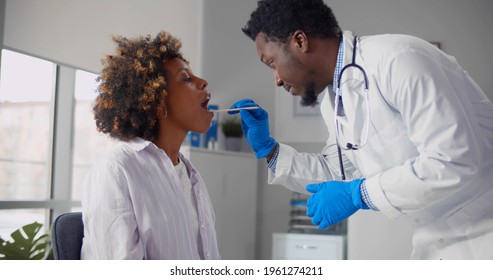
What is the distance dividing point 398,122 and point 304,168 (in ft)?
1.28

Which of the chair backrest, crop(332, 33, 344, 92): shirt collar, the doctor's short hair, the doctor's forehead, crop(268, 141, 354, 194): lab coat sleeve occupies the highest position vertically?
the doctor's short hair

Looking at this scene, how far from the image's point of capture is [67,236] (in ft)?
3.57

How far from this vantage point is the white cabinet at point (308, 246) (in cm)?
256

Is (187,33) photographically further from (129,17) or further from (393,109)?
(393,109)

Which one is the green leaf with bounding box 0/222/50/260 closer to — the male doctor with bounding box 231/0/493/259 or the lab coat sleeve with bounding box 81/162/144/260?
the lab coat sleeve with bounding box 81/162/144/260

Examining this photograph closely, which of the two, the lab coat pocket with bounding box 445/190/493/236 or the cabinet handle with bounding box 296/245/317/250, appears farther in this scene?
the cabinet handle with bounding box 296/245/317/250

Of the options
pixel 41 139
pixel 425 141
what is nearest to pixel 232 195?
pixel 41 139

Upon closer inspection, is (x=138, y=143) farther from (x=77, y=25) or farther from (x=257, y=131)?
(x=77, y=25)

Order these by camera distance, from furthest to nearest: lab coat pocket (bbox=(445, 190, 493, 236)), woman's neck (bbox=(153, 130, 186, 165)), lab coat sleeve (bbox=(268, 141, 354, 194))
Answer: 1. lab coat sleeve (bbox=(268, 141, 354, 194))
2. woman's neck (bbox=(153, 130, 186, 165))
3. lab coat pocket (bbox=(445, 190, 493, 236))

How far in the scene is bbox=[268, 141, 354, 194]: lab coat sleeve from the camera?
1.48m

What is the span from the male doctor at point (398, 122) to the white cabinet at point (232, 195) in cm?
129

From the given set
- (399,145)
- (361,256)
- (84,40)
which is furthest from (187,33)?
(399,145)

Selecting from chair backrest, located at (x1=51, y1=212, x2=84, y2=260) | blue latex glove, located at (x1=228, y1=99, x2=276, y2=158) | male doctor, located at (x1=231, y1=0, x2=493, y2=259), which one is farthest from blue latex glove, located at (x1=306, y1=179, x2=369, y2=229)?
chair backrest, located at (x1=51, y1=212, x2=84, y2=260)

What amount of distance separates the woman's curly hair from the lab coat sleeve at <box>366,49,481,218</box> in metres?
0.56
